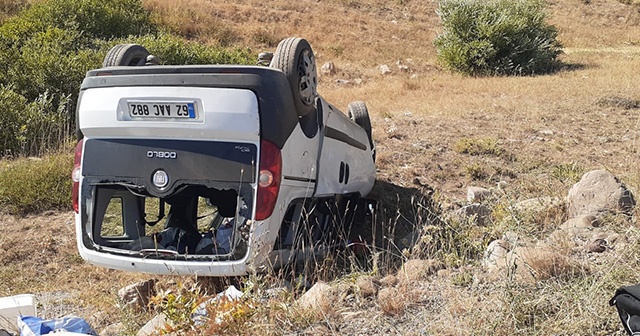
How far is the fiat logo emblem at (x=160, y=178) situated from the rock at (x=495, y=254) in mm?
2139

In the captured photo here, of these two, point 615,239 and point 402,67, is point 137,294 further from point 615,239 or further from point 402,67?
point 402,67

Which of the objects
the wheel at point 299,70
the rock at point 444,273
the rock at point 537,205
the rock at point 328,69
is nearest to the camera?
the rock at point 444,273

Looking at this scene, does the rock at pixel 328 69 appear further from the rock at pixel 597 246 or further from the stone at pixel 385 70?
the rock at pixel 597 246

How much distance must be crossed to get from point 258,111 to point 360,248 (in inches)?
69.3

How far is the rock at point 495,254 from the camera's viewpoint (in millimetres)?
3766

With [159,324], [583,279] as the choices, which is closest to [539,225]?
[583,279]

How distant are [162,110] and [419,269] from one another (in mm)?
1998

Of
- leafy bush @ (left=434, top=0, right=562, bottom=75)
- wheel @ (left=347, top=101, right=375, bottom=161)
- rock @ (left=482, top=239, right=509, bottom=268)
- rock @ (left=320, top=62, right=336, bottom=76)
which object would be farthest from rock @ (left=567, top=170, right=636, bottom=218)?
leafy bush @ (left=434, top=0, right=562, bottom=75)

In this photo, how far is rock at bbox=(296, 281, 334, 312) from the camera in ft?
11.4

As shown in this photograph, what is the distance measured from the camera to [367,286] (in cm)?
379

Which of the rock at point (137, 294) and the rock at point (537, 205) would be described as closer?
the rock at point (137, 294)

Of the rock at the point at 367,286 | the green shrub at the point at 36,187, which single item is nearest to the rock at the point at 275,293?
the rock at the point at 367,286

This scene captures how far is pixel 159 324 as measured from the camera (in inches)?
140

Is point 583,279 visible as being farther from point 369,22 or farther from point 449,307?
point 369,22
